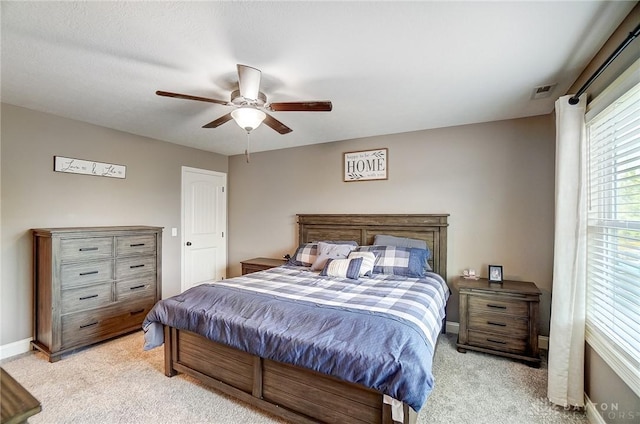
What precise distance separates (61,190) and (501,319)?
4.79m

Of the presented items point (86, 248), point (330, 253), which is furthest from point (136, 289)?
point (330, 253)

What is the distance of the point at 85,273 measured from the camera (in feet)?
9.76

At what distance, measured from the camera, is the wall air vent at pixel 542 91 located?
242 cm

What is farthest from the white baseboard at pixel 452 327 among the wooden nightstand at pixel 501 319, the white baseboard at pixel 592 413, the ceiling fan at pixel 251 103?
the ceiling fan at pixel 251 103

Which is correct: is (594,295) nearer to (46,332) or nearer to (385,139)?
(385,139)

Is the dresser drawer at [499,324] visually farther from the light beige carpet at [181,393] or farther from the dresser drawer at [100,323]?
the dresser drawer at [100,323]

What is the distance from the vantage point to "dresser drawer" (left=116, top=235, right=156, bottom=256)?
325 centimetres

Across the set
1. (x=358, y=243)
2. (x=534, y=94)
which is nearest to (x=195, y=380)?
(x=358, y=243)

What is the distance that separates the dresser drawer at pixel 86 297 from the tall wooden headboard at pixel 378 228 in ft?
8.01

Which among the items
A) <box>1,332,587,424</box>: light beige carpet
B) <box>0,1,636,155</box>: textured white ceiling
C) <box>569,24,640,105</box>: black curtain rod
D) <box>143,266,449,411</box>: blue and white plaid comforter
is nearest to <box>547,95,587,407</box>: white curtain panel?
<box>569,24,640,105</box>: black curtain rod

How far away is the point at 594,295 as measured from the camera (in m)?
2.00

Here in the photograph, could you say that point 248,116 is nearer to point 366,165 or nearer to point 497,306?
point 366,165

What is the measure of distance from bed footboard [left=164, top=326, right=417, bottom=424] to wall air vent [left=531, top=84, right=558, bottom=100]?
8.79 feet

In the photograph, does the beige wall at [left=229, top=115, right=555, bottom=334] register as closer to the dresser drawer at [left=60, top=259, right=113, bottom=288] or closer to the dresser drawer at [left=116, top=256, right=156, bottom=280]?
the dresser drawer at [left=116, top=256, right=156, bottom=280]
